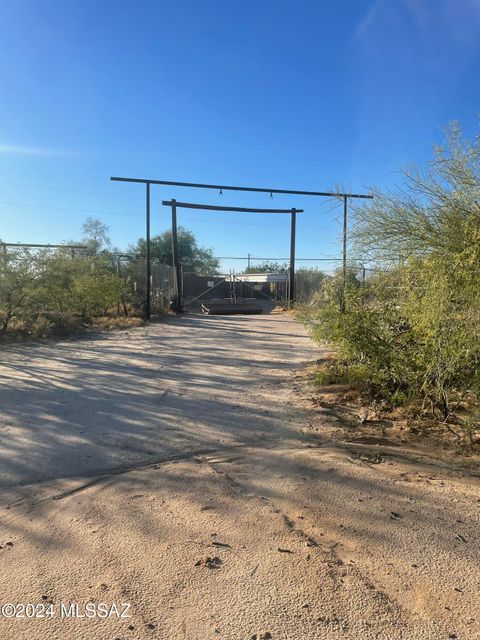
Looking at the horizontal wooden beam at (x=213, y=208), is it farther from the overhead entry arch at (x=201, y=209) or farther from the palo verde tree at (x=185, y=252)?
the palo verde tree at (x=185, y=252)

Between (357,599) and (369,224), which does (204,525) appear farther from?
(369,224)

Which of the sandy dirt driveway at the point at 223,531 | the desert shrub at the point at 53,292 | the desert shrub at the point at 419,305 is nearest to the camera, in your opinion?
the sandy dirt driveway at the point at 223,531

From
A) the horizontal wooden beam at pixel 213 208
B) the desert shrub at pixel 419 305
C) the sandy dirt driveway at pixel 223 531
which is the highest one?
the horizontal wooden beam at pixel 213 208

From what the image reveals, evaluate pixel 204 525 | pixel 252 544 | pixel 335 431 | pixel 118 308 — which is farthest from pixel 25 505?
pixel 118 308

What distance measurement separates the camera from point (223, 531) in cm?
282

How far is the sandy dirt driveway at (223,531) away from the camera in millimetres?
2113

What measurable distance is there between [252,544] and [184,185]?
18.0 meters

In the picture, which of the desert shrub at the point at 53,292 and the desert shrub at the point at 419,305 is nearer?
the desert shrub at the point at 419,305

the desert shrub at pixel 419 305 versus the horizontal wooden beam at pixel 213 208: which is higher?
the horizontal wooden beam at pixel 213 208

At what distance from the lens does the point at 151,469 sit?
3.88 m

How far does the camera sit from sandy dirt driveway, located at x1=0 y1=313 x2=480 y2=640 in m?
2.11

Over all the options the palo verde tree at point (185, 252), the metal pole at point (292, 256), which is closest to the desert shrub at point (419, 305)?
the metal pole at point (292, 256)

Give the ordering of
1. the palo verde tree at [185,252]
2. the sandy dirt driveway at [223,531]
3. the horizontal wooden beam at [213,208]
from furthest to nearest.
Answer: the palo verde tree at [185,252] < the horizontal wooden beam at [213,208] < the sandy dirt driveway at [223,531]

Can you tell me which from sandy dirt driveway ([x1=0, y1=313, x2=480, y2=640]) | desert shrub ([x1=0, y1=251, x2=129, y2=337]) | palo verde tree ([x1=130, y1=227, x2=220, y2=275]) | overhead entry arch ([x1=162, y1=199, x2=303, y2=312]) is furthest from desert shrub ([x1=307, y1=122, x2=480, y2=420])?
palo verde tree ([x1=130, y1=227, x2=220, y2=275])
